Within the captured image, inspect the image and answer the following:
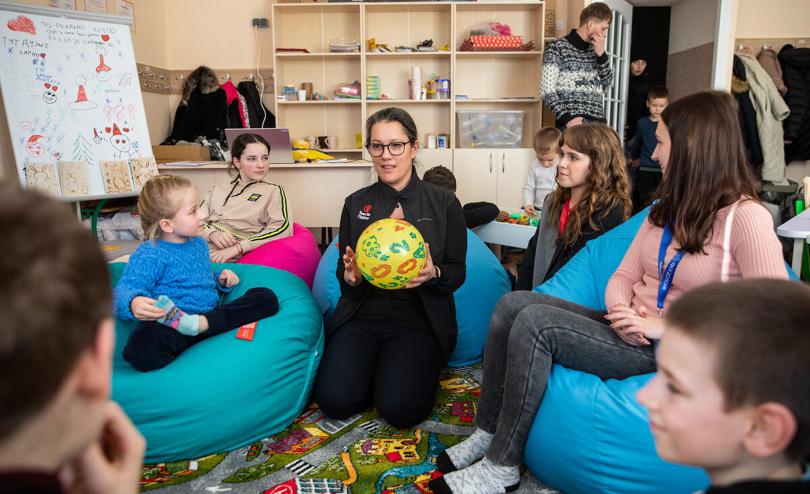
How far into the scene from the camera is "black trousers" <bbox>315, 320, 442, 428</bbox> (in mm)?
2205

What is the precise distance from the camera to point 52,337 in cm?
49

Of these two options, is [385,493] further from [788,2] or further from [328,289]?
[788,2]

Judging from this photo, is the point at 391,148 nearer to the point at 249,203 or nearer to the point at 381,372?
the point at 381,372

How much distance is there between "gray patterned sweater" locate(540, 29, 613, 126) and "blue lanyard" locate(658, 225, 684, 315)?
3.29 m

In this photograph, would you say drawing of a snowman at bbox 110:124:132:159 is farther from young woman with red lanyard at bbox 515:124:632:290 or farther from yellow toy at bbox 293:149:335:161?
young woman with red lanyard at bbox 515:124:632:290

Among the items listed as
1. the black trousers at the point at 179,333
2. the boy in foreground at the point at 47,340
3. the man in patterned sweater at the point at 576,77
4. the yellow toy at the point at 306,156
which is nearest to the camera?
the boy in foreground at the point at 47,340

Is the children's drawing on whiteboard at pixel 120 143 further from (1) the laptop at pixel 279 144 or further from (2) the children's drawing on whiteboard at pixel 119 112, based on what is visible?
(1) the laptop at pixel 279 144

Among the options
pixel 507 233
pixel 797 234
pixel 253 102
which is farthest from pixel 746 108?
pixel 253 102

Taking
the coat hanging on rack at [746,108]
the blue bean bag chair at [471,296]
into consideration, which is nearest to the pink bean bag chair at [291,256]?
the blue bean bag chair at [471,296]

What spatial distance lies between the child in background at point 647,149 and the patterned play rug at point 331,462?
12.0 ft

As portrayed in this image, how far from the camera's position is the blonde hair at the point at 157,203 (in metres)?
2.23

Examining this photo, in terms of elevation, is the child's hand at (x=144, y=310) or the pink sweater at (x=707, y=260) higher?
the pink sweater at (x=707, y=260)

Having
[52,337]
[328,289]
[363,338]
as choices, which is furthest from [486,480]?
[52,337]

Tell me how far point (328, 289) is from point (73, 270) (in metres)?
2.37
